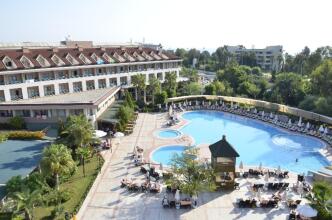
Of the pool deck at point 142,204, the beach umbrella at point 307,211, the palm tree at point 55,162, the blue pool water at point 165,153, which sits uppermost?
the palm tree at point 55,162

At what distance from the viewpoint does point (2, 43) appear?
55125 mm

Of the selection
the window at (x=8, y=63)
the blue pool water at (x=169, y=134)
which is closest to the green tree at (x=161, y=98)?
the blue pool water at (x=169, y=134)

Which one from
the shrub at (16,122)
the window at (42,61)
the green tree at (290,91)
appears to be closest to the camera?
the shrub at (16,122)

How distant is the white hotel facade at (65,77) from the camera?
4066cm

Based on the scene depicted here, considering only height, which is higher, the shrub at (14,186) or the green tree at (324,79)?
the green tree at (324,79)

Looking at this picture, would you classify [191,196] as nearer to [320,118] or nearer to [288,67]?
[320,118]

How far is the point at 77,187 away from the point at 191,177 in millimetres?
10025

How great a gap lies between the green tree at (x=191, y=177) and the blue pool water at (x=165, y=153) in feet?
31.9

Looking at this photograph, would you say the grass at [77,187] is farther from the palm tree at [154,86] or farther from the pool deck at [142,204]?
the palm tree at [154,86]

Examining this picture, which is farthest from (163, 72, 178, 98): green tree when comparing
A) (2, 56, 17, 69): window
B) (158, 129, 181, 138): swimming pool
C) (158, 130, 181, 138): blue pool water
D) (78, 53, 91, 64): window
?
(2, 56, 17, 69): window

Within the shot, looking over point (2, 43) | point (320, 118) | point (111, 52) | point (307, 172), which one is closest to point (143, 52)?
point (111, 52)

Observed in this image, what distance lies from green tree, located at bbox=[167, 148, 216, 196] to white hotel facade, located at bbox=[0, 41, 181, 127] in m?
20.1

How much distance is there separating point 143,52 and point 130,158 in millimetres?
38783

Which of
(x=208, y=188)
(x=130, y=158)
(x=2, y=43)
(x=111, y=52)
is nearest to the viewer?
(x=208, y=188)
